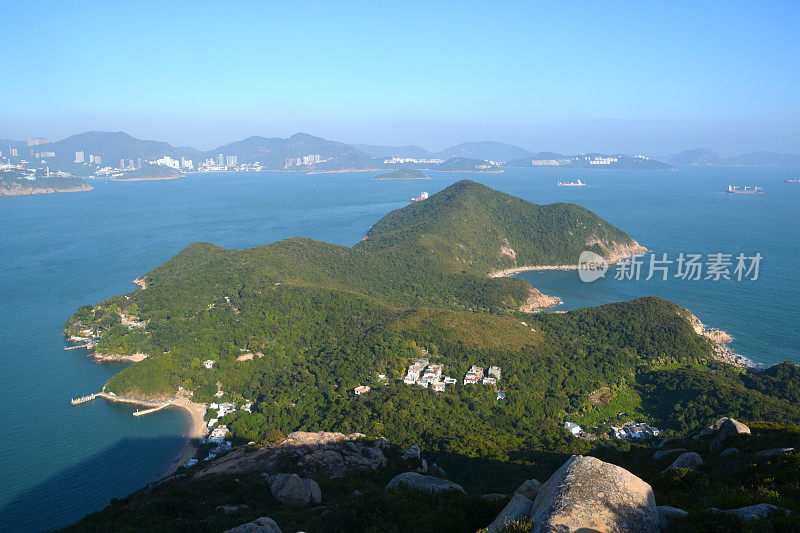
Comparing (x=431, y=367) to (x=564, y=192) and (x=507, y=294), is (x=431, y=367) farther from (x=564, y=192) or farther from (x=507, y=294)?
(x=564, y=192)

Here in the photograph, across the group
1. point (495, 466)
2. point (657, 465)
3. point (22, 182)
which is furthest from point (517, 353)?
point (22, 182)

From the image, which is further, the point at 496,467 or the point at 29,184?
the point at 29,184

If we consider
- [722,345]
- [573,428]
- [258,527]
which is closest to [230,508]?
[258,527]

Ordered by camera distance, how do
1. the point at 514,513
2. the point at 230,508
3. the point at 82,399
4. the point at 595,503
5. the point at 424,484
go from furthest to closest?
the point at 82,399
the point at 230,508
the point at 424,484
the point at 514,513
the point at 595,503

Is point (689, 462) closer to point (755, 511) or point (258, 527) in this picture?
point (755, 511)

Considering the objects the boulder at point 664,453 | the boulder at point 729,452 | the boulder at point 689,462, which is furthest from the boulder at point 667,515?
the boulder at point 664,453

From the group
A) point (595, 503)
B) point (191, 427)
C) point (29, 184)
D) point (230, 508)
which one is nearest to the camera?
point (595, 503)
